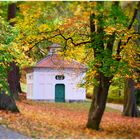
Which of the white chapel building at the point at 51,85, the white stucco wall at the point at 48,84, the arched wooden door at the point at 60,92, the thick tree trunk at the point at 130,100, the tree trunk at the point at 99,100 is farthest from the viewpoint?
the arched wooden door at the point at 60,92

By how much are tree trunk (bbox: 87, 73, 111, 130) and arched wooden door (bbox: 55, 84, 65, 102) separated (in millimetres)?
27012

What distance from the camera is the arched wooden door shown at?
4791 centimetres

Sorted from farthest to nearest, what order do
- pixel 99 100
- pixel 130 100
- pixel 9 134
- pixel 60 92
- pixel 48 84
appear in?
pixel 60 92 → pixel 48 84 → pixel 130 100 → pixel 99 100 → pixel 9 134

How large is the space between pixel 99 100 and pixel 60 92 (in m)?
27.6

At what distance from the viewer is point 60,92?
4800 cm

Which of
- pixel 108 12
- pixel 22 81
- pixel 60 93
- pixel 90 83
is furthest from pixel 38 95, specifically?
pixel 108 12

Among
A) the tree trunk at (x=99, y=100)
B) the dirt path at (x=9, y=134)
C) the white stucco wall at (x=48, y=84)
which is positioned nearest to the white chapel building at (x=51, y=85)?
the white stucco wall at (x=48, y=84)

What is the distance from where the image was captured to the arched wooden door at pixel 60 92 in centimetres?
4791

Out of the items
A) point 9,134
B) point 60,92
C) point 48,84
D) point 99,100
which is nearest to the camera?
point 9,134

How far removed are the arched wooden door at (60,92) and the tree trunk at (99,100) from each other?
27012 millimetres

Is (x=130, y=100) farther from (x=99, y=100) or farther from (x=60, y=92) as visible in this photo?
(x=60, y=92)

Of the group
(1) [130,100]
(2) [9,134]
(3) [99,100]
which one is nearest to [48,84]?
(1) [130,100]

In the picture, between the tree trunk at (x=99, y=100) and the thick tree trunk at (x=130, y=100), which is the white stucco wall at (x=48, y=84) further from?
the tree trunk at (x=99, y=100)

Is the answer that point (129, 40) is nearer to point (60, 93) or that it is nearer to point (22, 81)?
point (60, 93)
